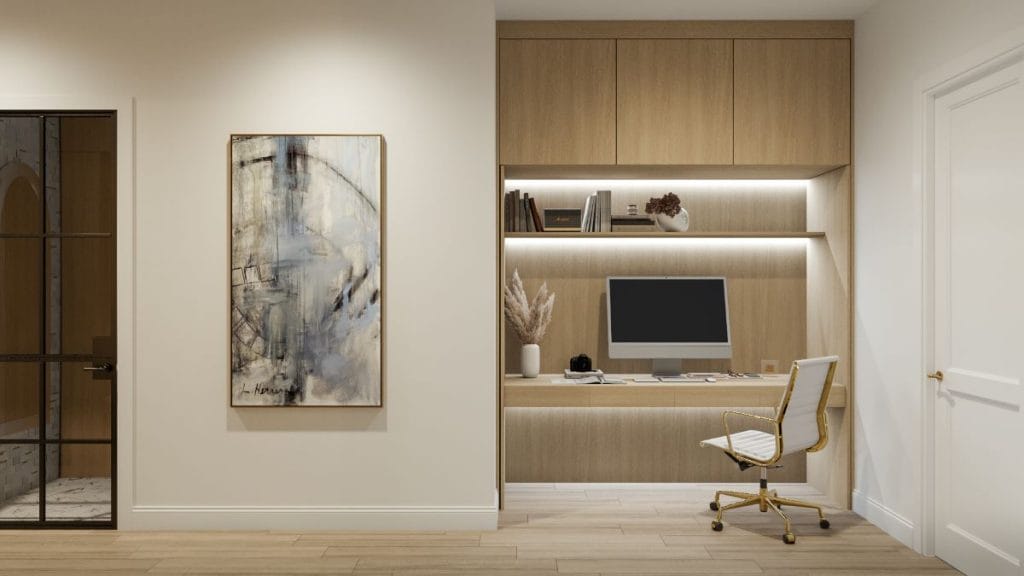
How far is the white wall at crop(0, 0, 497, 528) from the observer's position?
145 inches

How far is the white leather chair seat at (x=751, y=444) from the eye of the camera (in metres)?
3.63

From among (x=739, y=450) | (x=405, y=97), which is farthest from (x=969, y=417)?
(x=405, y=97)

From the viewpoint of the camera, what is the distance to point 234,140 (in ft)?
12.0

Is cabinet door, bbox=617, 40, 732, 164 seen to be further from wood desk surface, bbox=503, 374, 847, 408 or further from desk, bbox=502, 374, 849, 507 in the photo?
desk, bbox=502, 374, 849, 507

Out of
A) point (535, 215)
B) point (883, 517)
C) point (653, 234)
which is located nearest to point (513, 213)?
point (535, 215)

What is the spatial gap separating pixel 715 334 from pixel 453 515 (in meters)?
1.91

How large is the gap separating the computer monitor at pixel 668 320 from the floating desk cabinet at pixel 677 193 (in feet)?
0.59

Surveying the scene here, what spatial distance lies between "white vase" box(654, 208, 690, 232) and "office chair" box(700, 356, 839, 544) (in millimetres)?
1167

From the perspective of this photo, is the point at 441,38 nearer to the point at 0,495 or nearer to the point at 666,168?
the point at 666,168

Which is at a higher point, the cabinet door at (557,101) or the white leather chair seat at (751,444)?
the cabinet door at (557,101)

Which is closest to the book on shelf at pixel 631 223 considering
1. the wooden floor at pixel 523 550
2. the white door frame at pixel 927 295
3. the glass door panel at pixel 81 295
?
the white door frame at pixel 927 295

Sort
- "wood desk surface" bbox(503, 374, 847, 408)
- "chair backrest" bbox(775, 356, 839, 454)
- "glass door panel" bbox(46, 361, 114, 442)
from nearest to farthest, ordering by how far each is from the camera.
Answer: "chair backrest" bbox(775, 356, 839, 454), "glass door panel" bbox(46, 361, 114, 442), "wood desk surface" bbox(503, 374, 847, 408)

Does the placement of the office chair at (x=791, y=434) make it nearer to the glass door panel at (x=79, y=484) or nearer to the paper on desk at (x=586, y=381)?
the paper on desk at (x=586, y=381)
